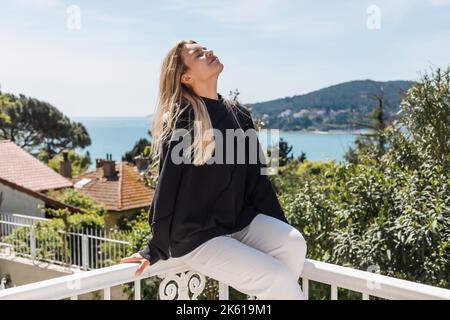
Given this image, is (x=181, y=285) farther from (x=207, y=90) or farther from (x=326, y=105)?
(x=326, y=105)

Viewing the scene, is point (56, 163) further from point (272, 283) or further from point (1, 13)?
point (272, 283)

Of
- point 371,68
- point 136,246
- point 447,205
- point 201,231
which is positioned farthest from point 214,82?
point 371,68

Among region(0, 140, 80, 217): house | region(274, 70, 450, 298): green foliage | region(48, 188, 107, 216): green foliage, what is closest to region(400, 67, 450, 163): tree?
region(274, 70, 450, 298): green foliage

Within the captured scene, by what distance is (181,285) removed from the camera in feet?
5.49

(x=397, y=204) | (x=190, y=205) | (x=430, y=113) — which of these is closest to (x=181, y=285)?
(x=190, y=205)

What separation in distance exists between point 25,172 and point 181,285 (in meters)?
15.2

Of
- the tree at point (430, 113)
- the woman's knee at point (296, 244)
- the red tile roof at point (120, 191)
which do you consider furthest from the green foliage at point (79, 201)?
the woman's knee at point (296, 244)

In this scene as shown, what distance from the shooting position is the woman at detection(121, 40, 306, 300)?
152 cm

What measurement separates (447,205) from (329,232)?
1.15 meters

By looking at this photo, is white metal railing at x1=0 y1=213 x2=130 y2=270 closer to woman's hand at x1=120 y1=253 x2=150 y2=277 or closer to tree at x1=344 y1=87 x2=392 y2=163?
tree at x1=344 y1=87 x2=392 y2=163

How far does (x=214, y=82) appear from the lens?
6.04ft

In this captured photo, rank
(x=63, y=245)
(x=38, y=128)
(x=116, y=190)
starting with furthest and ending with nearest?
(x=38, y=128) < (x=116, y=190) < (x=63, y=245)

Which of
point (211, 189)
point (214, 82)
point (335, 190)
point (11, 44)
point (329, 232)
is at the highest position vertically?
point (11, 44)
